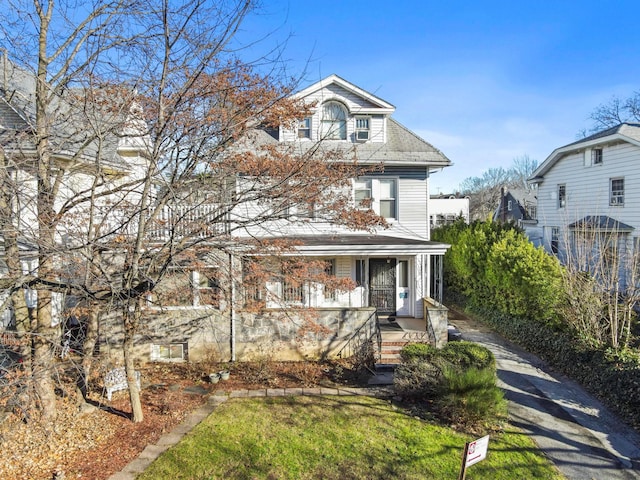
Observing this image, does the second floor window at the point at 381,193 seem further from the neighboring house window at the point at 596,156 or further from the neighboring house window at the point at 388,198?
the neighboring house window at the point at 596,156

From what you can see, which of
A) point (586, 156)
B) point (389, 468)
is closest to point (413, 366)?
point (389, 468)

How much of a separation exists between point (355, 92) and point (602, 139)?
13.0 meters

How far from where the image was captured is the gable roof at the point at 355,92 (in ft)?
44.1

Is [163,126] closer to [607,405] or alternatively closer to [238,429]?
[238,429]

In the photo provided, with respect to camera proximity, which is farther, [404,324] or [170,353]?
[404,324]

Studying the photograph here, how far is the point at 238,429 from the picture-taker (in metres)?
7.34

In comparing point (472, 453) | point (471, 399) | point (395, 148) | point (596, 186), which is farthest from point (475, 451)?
point (596, 186)

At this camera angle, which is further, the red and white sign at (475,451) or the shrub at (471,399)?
the shrub at (471,399)

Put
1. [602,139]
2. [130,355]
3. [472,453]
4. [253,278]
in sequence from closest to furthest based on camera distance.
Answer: [472,453] → [130,355] → [253,278] → [602,139]

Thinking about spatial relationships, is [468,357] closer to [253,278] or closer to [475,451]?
[475,451]

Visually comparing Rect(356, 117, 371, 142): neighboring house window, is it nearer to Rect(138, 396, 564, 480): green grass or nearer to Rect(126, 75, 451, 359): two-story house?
Rect(126, 75, 451, 359): two-story house

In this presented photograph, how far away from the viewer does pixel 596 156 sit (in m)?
19.2

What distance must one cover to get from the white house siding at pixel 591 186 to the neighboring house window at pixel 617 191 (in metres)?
0.19

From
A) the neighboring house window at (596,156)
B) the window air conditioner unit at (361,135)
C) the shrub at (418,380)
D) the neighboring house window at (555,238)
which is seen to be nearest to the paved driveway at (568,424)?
the shrub at (418,380)
